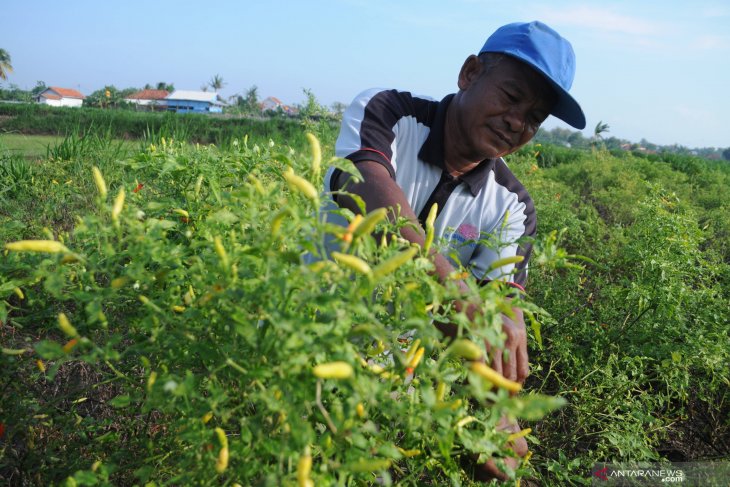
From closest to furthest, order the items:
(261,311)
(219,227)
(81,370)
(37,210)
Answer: (261,311) < (219,227) < (81,370) < (37,210)

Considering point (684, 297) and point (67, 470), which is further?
point (684, 297)

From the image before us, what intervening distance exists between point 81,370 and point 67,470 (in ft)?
2.01

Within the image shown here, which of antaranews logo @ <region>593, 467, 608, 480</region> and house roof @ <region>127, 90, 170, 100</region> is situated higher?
house roof @ <region>127, 90, 170, 100</region>

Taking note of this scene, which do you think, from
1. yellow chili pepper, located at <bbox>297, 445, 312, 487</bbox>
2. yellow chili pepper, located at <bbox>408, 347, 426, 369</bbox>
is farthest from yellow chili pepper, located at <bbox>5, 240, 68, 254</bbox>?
yellow chili pepper, located at <bbox>408, 347, 426, 369</bbox>

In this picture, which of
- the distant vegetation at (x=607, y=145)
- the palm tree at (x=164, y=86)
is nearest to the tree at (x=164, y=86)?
the palm tree at (x=164, y=86)

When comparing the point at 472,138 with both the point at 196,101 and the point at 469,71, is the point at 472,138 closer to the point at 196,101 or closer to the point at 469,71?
the point at 469,71

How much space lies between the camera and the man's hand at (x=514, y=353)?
52.4 inches

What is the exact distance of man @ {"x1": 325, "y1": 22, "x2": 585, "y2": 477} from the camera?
2.00 metres

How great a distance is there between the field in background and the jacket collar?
2.44 feet

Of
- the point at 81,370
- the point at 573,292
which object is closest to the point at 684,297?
the point at 573,292

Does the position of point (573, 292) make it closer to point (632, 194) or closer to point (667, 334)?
point (667, 334)

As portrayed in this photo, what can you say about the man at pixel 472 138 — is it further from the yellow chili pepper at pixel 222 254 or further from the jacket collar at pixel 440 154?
the yellow chili pepper at pixel 222 254

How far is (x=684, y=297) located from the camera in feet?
7.30

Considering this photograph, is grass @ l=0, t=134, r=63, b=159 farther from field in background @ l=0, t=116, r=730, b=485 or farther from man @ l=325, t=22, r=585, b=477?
man @ l=325, t=22, r=585, b=477
